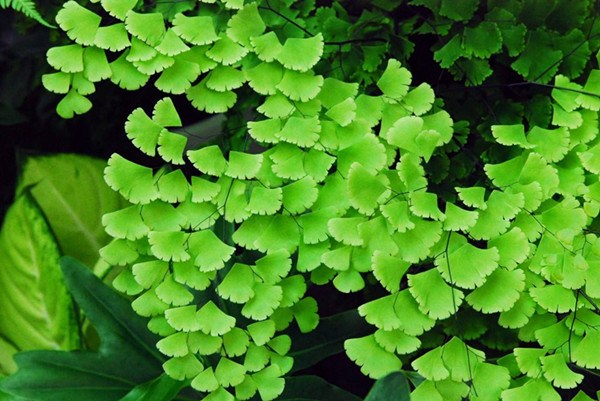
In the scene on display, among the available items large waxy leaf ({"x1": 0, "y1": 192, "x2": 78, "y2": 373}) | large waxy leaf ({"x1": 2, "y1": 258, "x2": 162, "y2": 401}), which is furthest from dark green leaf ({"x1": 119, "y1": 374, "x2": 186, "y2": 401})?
large waxy leaf ({"x1": 0, "y1": 192, "x2": 78, "y2": 373})

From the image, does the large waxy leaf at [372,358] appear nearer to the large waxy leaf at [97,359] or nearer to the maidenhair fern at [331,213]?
the maidenhair fern at [331,213]

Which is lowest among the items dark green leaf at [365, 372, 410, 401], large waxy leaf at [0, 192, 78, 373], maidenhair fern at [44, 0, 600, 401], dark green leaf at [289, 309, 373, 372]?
large waxy leaf at [0, 192, 78, 373]

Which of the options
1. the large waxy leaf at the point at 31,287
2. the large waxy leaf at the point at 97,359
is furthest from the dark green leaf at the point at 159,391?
the large waxy leaf at the point at 31,287

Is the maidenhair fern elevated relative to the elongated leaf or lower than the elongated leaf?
elevated

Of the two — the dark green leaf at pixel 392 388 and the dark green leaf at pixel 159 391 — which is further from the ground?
the dark green leaf at pixel 392 388

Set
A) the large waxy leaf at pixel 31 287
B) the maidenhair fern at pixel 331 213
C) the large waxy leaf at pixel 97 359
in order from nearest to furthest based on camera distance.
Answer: the maidenhair fern at pixel 331 213
the large waxy leaf at pixel 97 359
the large waxy leaf at pixel 31 287

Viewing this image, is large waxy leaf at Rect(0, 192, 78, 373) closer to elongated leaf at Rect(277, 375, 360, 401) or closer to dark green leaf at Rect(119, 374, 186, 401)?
dark green leaf at Rect(119, 374, 186, 401)

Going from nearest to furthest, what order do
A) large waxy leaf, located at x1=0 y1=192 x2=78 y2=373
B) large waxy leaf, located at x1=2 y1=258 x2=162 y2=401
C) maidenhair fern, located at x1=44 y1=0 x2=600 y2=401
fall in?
maidenhair fern, located at x1=44 y1=0 x2=600 y2=401
large waxy leaf, located at x1=2 y1=258 x2=162 y2=401
large waxy leaf, located at x1=0 y1=192 x2=78 y2=373

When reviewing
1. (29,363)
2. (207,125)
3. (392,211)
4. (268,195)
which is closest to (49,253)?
(29,363)
